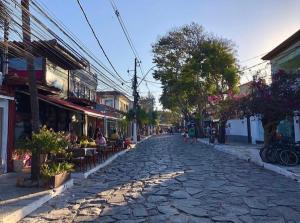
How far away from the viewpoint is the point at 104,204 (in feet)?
30.5

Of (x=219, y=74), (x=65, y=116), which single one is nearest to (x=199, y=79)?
(x=219, y=74)

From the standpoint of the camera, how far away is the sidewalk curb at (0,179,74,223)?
766 centimetres

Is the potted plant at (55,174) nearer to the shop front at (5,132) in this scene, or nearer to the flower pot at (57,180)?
the flower pot at (57,180)

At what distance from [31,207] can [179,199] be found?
3419 mm

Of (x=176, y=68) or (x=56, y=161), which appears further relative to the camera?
(x=176, y=68)

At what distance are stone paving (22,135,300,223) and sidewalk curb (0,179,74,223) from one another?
0.13 m

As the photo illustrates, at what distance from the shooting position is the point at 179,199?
9.57m

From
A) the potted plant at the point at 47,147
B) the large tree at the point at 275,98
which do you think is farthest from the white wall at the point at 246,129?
the potted plant at the point at 47,147

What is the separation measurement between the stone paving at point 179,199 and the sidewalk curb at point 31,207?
0.42 ft

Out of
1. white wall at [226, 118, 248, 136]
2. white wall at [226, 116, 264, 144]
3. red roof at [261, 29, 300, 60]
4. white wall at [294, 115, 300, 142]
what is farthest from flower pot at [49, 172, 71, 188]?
white wall at [226, 118, 248, 136]

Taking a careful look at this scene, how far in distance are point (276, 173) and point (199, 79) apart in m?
29.8

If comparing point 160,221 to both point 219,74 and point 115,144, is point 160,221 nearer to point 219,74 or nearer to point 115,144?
point 115,144

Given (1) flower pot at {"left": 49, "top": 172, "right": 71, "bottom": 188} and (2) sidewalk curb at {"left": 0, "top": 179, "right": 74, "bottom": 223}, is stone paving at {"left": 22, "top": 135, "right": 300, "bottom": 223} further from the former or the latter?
(1) flower pot at {"left": 49, "top": 172, "right": 71, "bottom": 188}

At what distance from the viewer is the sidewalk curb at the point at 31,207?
302 inches
